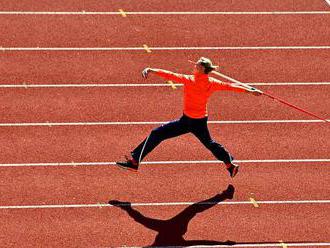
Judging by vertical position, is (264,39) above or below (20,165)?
above

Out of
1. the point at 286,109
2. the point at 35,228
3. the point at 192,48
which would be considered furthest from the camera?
the point at 192,48

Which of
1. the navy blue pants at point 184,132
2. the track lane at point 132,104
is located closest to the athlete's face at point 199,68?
the navy blue pants at point 184,132

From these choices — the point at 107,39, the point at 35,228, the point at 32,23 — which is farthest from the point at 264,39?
the point at 35,228

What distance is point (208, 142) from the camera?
16.9 m

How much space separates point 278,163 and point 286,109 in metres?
1.91

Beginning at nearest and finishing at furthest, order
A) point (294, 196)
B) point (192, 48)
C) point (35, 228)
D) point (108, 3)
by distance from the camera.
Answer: point (35, 228)
point (294, 196)
point (192, 48)
point (108, 3)

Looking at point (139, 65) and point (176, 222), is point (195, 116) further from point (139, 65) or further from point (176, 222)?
point (139, 65)

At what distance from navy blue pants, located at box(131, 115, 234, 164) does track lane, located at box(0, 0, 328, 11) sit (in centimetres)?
601

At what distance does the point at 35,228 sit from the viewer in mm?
16016

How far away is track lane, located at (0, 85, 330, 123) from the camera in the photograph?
18.9 m

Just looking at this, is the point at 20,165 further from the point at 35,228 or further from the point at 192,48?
the point at 192,48

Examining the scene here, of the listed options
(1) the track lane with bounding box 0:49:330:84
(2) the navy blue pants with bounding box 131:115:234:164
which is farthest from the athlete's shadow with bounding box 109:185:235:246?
(1) the track lane with bounding box 0:49:330:84

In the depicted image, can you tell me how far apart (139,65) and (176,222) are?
4.93 m

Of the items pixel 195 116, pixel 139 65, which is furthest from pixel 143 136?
pixel 139 65
